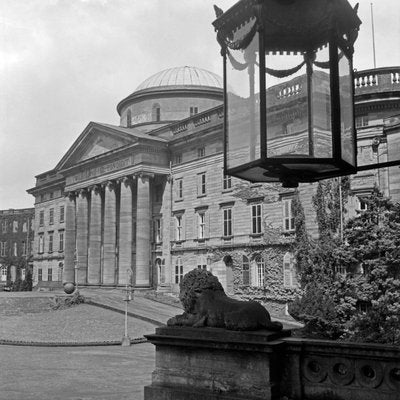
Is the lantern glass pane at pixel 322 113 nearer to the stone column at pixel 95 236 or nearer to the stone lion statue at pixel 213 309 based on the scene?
the stone lion statue at pixel 213 309

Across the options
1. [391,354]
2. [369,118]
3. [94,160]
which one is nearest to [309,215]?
[369,118]

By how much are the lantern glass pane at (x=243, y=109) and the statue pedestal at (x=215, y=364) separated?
219 cm

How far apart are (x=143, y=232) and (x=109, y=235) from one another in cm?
597

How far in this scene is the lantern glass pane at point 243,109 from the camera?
4.92 metres

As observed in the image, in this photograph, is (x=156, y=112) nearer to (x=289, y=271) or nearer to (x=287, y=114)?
(x=289, y=271)

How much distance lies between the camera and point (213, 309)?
22.9ft

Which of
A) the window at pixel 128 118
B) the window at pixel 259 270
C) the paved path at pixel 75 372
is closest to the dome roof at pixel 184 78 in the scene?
the window at pixel 128 118

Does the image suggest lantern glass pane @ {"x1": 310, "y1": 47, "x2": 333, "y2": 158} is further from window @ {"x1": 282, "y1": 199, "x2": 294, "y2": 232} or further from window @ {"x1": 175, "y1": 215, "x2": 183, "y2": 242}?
window @ {"x1": 175, "y1": 215, "x2": 183, "y2": 242}

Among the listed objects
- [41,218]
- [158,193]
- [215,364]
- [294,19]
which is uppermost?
[158,193]

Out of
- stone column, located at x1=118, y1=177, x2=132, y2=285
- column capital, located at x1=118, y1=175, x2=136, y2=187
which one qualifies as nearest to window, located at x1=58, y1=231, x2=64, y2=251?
stone column, located at x1=118, y1=177, x2=132, y2=285

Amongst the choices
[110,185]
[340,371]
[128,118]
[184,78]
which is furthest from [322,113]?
[184,78]

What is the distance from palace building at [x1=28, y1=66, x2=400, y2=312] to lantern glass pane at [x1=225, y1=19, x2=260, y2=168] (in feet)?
87.6

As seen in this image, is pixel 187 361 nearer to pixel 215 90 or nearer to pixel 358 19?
pixel 358 19

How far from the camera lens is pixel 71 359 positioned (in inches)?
912
